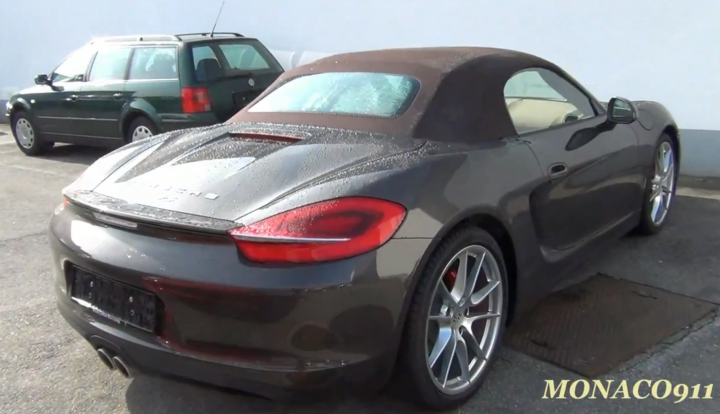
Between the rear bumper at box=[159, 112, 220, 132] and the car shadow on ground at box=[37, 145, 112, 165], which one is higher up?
the rear bumper at box=[159, 112, 220, 132]

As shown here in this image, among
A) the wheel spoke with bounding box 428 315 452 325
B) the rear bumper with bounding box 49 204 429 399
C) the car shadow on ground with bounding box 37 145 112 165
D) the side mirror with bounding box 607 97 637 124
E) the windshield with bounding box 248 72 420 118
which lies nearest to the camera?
the rear bumper with bounding box 49 204 429 399

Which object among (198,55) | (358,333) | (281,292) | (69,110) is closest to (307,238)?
(281,292)

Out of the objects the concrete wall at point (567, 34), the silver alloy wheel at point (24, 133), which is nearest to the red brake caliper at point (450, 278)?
the concrete wall at point (567, 34)

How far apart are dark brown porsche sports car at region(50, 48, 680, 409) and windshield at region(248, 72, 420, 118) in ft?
0.04

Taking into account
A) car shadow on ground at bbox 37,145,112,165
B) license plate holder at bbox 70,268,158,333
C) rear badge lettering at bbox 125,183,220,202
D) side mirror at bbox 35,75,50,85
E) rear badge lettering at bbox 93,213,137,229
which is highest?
rear badge lettering at bbox 125,183,220,202

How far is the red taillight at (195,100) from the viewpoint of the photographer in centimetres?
741

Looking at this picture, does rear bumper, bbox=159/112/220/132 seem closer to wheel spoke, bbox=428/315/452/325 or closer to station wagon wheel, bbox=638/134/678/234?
station wagon wheel, bbox=638/134/678/234

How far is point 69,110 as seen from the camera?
868 cm

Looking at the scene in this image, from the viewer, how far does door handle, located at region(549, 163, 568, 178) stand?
3281 millimetres

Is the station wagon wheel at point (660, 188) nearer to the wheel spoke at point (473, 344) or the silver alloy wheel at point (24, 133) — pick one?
the wheel spoke at point (473, 344)

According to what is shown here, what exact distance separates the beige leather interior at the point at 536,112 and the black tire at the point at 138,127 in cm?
501

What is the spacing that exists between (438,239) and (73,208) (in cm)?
146

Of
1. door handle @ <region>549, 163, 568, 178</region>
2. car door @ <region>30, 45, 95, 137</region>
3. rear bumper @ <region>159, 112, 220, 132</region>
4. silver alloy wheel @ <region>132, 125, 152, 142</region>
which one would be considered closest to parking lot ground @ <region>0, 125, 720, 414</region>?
door handle @ <region>549, 163, 568, 178</region>

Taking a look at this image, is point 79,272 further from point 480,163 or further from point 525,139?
point 525,139
